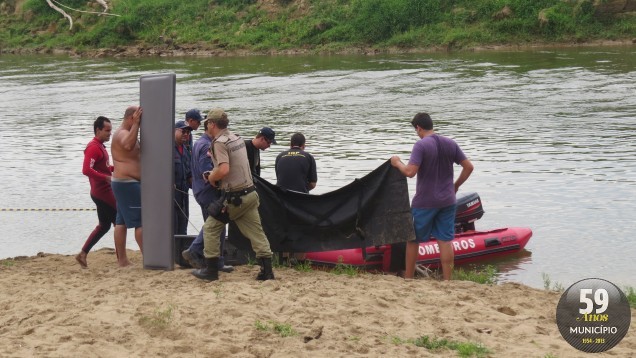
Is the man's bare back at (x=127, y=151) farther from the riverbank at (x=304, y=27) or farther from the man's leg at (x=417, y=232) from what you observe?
the riverbank at (x=304, y=27)

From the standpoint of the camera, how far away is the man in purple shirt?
926 centimetres

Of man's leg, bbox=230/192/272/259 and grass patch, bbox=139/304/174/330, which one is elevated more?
man's leg, bbox=230/192/272/259

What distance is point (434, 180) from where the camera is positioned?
9.34m

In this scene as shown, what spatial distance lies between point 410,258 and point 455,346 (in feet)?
9.37

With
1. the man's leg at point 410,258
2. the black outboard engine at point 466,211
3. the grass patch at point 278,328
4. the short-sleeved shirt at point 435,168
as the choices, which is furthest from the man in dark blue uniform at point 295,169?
the grass patch at point 278,328

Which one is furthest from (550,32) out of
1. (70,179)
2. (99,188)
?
(99,188)

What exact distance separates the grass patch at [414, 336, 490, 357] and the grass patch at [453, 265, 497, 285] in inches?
113

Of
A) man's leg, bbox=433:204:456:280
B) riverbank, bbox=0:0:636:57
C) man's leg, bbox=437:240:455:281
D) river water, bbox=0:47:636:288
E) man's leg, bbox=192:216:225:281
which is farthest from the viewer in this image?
riverbank, bbox=0:0:636:57

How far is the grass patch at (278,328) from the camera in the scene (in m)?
7.15

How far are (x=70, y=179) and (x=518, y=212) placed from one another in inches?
289

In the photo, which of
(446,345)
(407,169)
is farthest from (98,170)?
(446,345)

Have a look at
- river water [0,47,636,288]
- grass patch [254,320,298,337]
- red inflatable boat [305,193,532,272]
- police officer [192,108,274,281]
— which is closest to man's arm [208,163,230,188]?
police officer [192,108,274,281]

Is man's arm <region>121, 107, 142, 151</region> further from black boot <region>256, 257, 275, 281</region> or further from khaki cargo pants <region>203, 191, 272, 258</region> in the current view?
black boot <region>256, 257, 275, 281</region>

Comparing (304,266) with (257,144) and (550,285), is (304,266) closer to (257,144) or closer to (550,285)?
(257,144)
